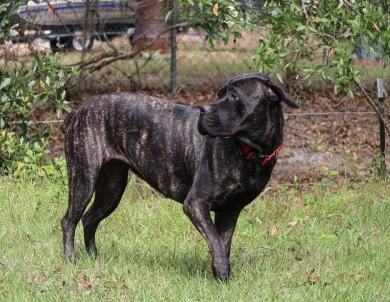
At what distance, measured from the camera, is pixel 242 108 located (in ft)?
19.3

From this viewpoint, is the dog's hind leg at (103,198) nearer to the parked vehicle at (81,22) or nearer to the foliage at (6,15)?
the foliage at (6,15)

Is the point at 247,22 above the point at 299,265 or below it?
above

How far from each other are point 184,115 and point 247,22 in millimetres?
1732

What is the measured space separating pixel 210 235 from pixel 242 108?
0.86 meters

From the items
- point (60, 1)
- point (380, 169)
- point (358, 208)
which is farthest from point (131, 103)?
point (60, 1)

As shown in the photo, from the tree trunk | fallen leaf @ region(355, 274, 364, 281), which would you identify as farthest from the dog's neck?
the tree trunk

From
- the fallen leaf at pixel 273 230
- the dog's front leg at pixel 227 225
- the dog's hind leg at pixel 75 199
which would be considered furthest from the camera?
the fallen leaf at pixel 273 230

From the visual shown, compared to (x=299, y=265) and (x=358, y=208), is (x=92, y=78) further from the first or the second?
(x=299, y=265)

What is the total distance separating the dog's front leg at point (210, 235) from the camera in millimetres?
5973

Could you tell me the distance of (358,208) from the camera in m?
8.23

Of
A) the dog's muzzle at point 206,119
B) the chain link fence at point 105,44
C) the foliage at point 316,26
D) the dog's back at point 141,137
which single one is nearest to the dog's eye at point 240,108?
the dog's muzzle at point 206,119

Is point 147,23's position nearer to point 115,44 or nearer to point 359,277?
point 115,44

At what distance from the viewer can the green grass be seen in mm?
5852

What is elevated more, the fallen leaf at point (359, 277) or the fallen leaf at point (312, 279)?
the fallen leaf at point (312, 279)
